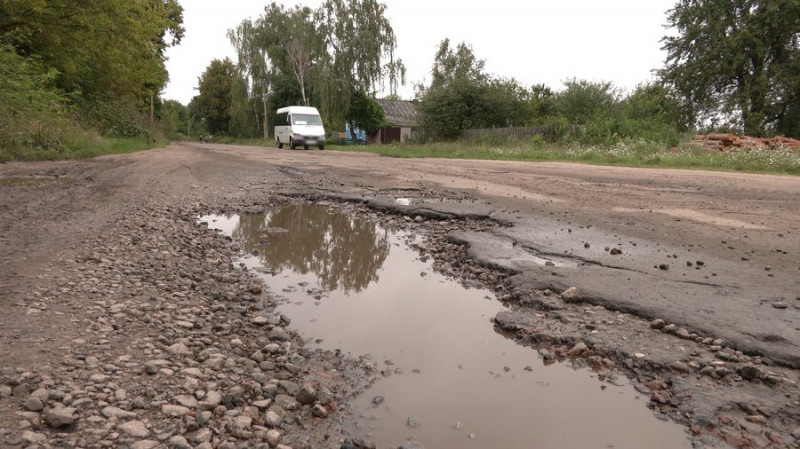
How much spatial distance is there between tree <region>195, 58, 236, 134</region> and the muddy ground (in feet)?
213

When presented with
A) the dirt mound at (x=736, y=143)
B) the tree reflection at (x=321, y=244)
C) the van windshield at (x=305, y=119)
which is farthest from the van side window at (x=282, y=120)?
the tree reflection at (x=321, y=244)

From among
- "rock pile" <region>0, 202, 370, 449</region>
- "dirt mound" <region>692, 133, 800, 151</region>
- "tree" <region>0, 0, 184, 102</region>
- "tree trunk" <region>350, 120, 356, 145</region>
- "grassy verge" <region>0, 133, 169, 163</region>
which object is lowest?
"rock pile" <region>0, 202, 370, 449</region>

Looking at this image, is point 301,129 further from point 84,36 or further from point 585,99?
point 585,99

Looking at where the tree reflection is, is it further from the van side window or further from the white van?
the van side window

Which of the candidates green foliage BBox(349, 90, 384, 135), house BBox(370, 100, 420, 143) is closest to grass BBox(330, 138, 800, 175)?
house BBox(370, 100, 420, 143)

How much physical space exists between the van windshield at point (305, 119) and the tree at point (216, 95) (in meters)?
39.5

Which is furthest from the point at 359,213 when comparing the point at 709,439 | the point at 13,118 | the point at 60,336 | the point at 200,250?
the point at 13,118

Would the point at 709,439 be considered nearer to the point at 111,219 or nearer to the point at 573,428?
the point at 573,428

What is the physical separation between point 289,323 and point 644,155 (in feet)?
54.8

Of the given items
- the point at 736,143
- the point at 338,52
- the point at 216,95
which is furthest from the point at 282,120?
the point at 216,95

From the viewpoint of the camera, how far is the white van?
29.5m

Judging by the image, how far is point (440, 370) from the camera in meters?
2.74

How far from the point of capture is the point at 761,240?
5191mm

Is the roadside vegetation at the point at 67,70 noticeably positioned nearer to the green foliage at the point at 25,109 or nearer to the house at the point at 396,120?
the green foliage at the point at 25,109
